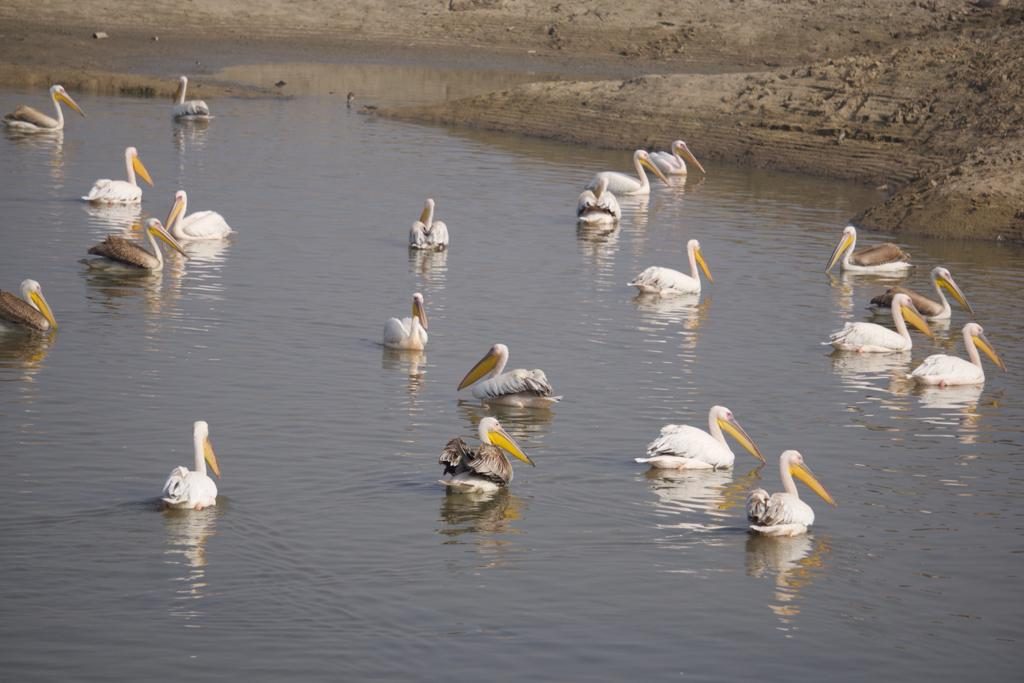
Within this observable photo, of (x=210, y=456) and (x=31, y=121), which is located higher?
(x=31, y=121)

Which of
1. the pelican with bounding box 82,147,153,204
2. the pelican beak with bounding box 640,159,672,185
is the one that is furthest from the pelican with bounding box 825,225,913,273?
the pelican with bounding box 82,147,153,204

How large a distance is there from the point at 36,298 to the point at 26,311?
0.17 m

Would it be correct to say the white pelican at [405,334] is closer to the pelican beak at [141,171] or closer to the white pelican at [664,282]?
the white pelican at [664,282]

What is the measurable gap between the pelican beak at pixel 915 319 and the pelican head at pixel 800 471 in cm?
571

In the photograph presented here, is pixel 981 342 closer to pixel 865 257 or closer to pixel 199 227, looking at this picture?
pixel 865 257

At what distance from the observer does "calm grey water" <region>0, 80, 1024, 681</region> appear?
→ 7.86 meters

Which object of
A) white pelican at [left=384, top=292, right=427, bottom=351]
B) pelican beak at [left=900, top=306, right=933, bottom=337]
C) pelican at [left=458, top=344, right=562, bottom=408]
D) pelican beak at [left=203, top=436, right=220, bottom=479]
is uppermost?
pelican beak at [left=900, top=306, right=933, bottom=337]

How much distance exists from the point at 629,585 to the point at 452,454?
172 centimetres

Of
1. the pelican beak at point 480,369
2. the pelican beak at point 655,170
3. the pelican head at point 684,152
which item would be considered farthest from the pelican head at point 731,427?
the pelican head at point 684,152

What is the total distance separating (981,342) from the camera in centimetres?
1416

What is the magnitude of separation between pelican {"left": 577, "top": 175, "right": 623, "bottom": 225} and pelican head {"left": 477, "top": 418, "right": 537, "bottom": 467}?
10.4 metres

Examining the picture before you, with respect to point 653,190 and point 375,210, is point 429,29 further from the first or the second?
point 375,210

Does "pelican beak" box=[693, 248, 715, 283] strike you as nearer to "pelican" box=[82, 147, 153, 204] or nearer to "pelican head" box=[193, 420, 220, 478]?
"pelican" box=[82, 147, 153, 204]

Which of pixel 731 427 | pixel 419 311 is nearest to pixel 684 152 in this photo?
pixel 419 311
